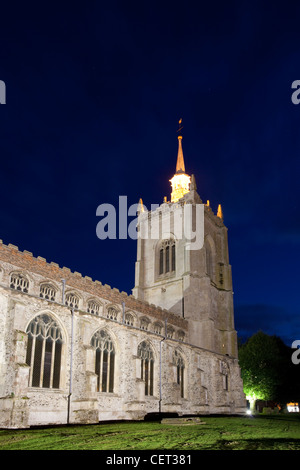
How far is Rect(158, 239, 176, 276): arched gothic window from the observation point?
42375mm

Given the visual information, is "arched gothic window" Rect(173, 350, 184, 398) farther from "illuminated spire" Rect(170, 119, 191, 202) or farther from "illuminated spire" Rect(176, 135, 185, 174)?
"illuminated spire" Rect(176, 135, 185, 174)

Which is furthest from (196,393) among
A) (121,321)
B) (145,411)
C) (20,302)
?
(20,302)

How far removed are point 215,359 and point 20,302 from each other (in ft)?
73.5

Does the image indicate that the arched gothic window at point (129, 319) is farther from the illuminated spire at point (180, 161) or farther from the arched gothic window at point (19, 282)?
the illuminated spire at point (180, 161)

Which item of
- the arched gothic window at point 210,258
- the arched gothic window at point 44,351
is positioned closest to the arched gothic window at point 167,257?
the arched gothic window at point 210,258

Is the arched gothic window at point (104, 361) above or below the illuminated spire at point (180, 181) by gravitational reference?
below

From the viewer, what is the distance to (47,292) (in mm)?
22688

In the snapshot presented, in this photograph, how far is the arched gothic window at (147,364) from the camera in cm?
2797

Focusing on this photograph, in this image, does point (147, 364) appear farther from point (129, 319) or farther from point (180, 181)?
point (180, 181)

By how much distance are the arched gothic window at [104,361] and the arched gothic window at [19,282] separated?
557 centimetres

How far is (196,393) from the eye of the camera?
107 ft

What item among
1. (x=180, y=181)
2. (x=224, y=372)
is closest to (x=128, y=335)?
(x=224, y=372)

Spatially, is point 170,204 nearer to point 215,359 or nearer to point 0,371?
point 215,359

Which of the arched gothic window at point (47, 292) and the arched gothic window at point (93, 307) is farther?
the arched gothic window at point (93, 307)
